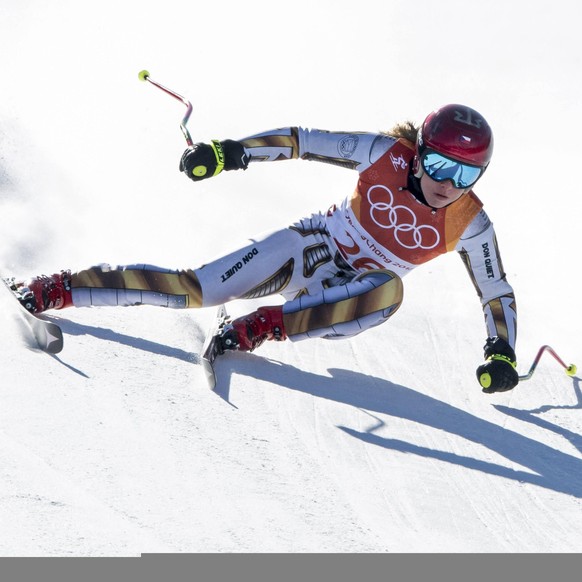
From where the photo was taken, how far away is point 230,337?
5555mm

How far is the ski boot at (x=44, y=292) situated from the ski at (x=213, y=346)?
0.74m

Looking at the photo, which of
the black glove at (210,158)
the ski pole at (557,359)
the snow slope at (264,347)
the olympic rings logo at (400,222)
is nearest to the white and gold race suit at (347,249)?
the olympic rings logo at (400,222)

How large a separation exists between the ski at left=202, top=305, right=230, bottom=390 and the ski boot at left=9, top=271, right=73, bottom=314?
736 millimetres

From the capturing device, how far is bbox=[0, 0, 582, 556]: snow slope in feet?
13.0

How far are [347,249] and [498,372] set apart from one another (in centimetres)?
107

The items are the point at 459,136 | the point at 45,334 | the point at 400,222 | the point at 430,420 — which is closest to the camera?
the point at 45,334

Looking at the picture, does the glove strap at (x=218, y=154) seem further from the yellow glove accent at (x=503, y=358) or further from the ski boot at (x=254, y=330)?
the yellow glove accent at (x=503, y=358)

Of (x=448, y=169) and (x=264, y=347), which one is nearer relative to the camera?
(x=448, y=169)

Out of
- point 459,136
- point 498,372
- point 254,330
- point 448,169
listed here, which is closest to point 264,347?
point 254,330

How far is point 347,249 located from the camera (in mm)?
6020

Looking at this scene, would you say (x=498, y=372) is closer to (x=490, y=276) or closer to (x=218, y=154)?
(x=490, y=276)

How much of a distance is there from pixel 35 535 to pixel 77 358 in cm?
164

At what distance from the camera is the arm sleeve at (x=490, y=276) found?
588 cm

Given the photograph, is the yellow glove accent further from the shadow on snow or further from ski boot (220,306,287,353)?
ski boot (220,306,287,353)
